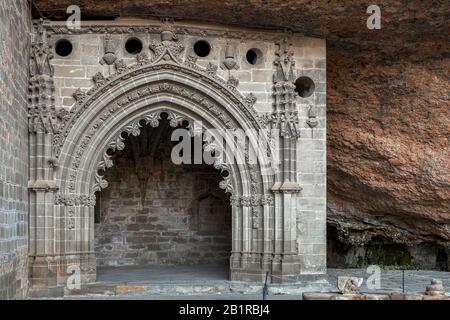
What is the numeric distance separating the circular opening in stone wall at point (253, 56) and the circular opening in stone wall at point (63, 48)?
305cm

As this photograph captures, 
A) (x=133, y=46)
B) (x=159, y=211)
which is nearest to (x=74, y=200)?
(x=133, y=46)

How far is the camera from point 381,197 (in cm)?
1494

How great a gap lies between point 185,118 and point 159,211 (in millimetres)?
4166

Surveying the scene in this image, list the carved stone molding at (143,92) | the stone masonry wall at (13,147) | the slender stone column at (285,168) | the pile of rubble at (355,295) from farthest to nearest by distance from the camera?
the slender stone column at (285,168) → the carved stone molding at (143,92) → the stone masonry wall at (13,147) → the pile of rubble at (355,295)

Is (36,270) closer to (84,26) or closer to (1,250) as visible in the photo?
(1,250)

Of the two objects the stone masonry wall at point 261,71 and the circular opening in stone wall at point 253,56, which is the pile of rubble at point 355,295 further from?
the circular opening in stone wall at point 253,56

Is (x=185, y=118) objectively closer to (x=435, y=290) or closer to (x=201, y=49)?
(x=201, y=49)

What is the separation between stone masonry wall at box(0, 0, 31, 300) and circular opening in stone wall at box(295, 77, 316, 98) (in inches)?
188

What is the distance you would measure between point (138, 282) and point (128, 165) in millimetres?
4386

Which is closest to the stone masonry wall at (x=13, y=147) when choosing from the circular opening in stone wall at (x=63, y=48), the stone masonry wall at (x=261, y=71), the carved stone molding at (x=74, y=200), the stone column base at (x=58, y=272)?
the stone column base at (x=58, y=272)

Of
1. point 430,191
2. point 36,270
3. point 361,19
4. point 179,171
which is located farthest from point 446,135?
point 36,270

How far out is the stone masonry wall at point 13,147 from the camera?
9.69 metres

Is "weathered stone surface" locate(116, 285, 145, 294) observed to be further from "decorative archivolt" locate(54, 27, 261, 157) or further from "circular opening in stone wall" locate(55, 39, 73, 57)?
"circular opening in stone wall" locate(55, 39, 73, 57)

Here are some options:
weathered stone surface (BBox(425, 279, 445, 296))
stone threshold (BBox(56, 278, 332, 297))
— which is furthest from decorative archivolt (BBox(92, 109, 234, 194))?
weathered stone surface (BBox(425, 279, 445, 296))
